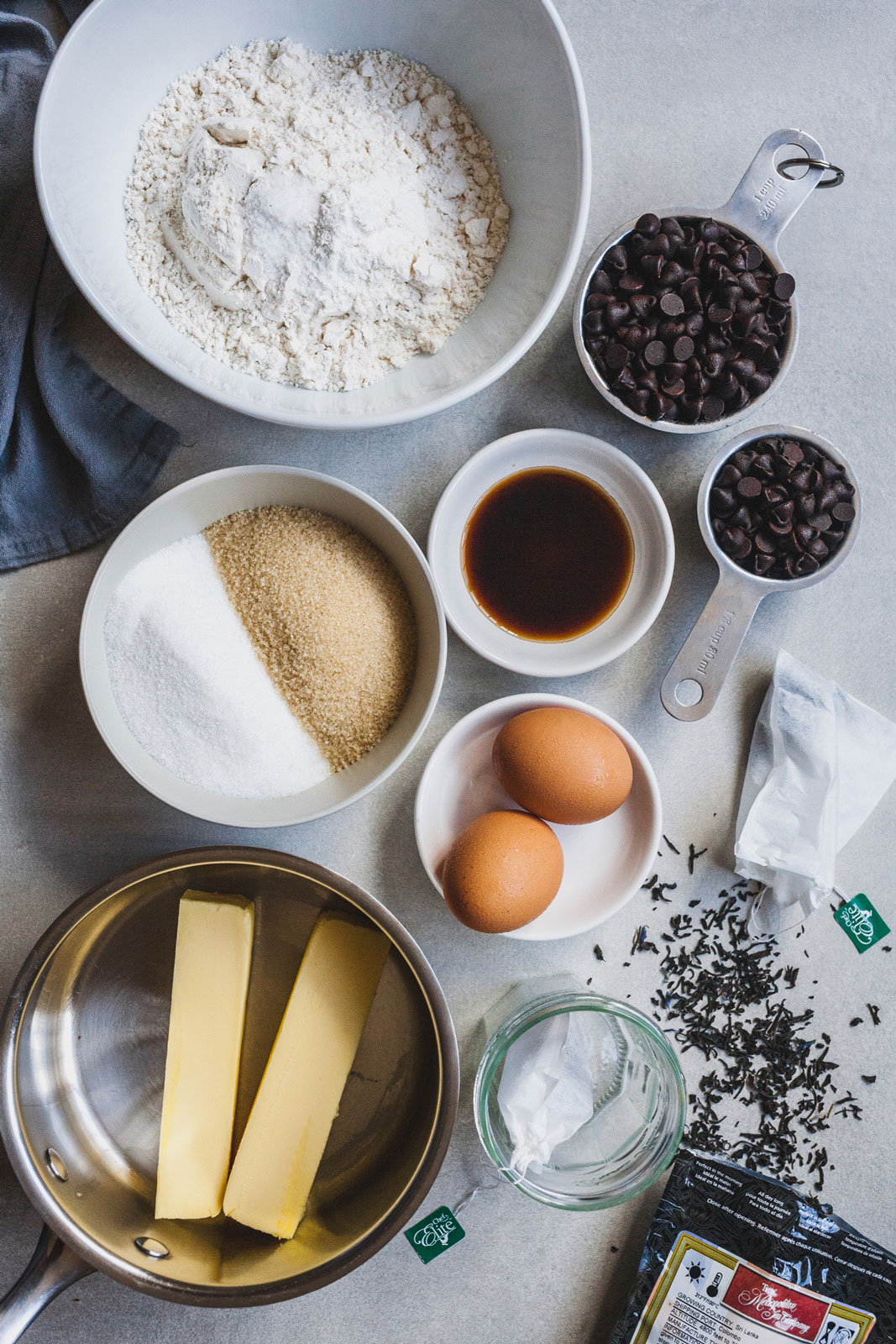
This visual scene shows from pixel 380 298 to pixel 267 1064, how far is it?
0.96 m

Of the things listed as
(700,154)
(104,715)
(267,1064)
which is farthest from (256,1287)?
(700,154)

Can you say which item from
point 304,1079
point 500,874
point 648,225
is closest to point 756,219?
point 648,225

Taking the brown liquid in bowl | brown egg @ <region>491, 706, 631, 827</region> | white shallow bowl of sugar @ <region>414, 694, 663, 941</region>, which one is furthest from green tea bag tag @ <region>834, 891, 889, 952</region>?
the brown liquid in bowl

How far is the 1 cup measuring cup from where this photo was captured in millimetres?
1107

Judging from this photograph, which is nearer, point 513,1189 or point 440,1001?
point 440,1001

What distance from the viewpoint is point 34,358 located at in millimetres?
1092

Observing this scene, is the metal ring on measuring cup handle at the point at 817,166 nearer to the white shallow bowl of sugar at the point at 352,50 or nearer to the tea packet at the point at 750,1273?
the white shallow bowl of sugar at the point at 352,50

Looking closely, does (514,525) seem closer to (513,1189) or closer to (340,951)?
(340,951)

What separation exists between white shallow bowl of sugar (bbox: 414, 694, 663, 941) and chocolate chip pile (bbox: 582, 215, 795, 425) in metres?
0.41

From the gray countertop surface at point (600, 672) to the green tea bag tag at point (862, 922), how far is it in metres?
0.03

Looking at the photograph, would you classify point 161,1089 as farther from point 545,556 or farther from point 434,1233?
point 545,556

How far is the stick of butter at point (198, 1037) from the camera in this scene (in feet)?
3.63

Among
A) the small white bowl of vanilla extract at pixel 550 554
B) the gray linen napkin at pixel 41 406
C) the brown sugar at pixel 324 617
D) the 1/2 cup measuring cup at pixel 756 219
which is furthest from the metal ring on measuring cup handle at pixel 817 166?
the gray linen napkin at pixel 41 406

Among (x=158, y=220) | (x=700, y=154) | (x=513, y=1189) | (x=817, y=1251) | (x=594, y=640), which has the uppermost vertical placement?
(x=700, y=154)
